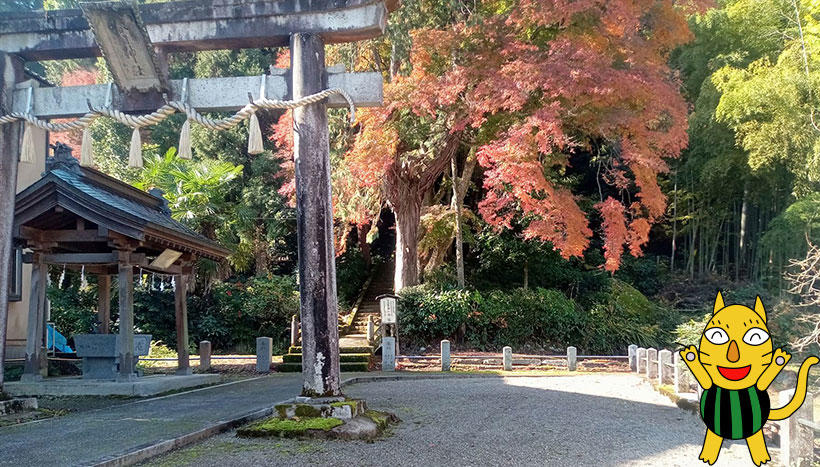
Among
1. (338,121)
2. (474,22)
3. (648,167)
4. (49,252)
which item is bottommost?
(49,252)

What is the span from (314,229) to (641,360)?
10168 millimetres

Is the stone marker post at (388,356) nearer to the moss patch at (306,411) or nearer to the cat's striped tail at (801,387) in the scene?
the moss patch at (306,411)

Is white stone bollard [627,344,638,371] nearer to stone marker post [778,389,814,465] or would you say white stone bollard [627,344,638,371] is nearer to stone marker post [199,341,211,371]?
stone marker post [778,389,814,465]

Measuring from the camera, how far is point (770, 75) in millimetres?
15727

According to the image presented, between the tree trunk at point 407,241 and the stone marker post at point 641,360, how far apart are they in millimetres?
6951

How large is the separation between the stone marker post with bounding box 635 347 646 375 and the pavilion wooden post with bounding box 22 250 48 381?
12011mm

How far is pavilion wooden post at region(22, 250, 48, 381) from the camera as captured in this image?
34.4 feet

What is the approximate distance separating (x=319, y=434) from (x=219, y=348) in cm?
1336

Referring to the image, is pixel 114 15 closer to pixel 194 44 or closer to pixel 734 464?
pixel 194 44

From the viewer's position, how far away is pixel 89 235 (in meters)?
10.2

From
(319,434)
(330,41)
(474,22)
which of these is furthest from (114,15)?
(474,22)

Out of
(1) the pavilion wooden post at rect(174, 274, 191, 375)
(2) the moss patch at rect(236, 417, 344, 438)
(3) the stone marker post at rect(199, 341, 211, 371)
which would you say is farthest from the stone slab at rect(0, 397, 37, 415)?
(3) the stone marker post at rect(199, 341, 211, 371)

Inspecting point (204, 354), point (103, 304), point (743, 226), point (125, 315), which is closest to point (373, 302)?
point (204, 354)

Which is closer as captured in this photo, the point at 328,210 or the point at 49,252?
the point at 328,210
